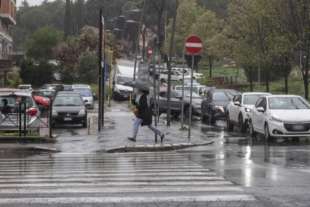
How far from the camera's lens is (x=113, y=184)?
12328 millimetres

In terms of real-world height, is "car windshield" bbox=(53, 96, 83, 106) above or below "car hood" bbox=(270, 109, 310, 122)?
below

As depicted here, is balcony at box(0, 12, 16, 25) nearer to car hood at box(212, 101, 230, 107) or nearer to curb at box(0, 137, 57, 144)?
car hood at box(212, 101, 230, 107)

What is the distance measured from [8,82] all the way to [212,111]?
129 ft

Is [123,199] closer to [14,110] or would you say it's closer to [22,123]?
[22,123]

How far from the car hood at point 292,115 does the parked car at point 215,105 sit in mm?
11126

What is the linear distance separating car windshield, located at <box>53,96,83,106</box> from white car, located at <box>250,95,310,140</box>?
1006cm

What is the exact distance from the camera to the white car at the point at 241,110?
27.6m

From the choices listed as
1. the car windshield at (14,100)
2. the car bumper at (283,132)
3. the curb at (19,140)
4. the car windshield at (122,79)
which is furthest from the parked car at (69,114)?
the car windshield at (122,79)

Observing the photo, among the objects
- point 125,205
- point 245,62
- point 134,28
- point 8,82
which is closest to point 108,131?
point 125,205

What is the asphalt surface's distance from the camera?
419 inches

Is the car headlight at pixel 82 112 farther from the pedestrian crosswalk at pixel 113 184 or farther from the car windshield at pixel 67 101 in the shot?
the pedestrian crosswalk at pixel 113 184

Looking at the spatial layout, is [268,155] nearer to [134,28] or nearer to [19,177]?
[19,177]

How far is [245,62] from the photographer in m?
49.4

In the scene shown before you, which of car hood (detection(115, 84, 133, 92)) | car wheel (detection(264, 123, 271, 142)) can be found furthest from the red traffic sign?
car hood (detection(115, 84, 133, 92))
